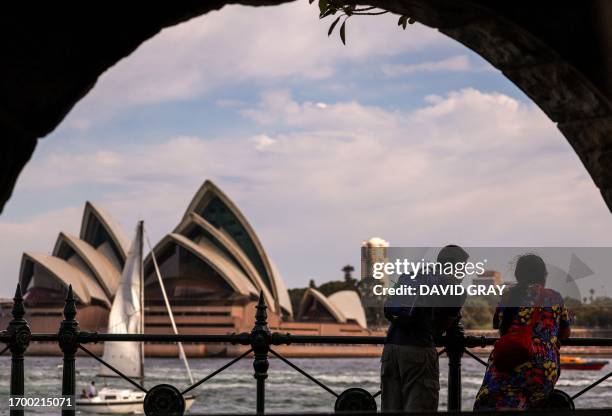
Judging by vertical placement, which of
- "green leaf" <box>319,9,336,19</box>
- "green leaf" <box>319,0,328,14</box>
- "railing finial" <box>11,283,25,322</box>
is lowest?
"railing finial" <box>11,283,25,322</box>

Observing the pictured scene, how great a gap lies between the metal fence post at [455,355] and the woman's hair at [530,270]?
3.40 feet

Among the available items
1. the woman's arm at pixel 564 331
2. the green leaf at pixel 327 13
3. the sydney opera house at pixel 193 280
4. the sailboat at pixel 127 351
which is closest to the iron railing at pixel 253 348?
the woman's arm at pixel 564 331

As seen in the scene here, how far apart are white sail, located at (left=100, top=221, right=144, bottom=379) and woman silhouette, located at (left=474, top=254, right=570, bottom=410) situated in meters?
32.9

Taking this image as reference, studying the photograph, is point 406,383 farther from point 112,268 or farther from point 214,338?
point 112,268

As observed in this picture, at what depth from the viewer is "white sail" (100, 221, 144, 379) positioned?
35219 millimetres

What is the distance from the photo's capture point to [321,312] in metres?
60.0

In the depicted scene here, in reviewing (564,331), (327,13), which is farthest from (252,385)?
(564,331)

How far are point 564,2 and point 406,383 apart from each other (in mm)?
1742

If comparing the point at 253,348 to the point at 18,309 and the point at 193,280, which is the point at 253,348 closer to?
the point at 18,309

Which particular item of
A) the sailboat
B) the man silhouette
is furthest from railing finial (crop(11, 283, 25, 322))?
the sailboat

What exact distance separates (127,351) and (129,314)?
2.15 m

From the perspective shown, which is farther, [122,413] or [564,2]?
[122,413]

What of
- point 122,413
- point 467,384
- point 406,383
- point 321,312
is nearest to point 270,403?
point 122,413

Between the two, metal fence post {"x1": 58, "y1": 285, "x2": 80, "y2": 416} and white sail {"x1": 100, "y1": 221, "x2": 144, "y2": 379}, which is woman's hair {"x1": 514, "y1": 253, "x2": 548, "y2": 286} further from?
white sail {"x1": 100, "y1": 221, "x2": 144, "y2": 379}
